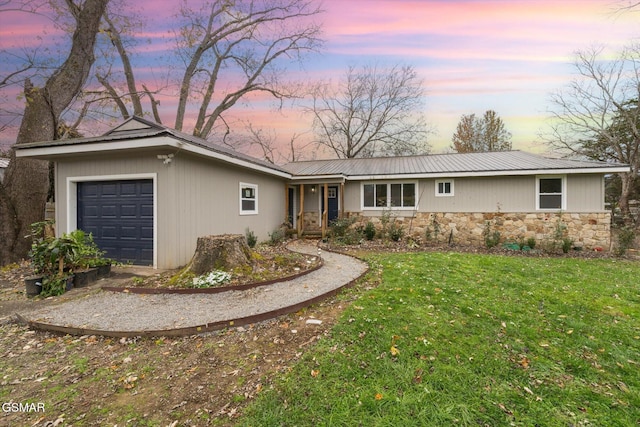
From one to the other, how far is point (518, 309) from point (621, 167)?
8923 mm

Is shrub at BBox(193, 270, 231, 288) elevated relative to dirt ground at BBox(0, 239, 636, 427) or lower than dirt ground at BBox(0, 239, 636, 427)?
elevated

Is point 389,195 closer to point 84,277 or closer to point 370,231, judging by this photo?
point 370,231

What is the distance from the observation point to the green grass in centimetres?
213

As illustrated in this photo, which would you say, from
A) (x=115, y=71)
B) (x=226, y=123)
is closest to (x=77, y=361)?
(x=115, y=71)

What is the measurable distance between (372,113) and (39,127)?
804 inches

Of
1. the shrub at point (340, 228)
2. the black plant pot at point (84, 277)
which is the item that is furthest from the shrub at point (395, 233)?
the black plant pot at point (84, 277)

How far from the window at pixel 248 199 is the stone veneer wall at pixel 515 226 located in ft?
16.5

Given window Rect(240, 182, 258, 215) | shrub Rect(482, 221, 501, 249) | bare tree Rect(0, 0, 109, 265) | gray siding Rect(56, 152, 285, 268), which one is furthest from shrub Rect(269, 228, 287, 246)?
shrub Rect(482, 221, 501, 249)

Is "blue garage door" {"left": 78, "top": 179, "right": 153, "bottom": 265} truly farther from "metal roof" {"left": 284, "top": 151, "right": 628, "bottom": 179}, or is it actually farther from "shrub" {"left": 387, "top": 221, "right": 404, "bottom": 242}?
"shrub" {"left": 387, "top": 221, "right": 404, "bottom": 242}

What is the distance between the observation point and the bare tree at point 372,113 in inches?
878

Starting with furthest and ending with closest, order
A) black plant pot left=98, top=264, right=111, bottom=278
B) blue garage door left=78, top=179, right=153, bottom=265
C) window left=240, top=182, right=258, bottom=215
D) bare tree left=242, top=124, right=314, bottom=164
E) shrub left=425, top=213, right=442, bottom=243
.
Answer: bare tree left=242, top=124, right=314, bottom=164
shrub left=425, top=213, right=442, bottom=243
window left=240, top=182, right=258, bottom=215
blue garage door left=78, top=179, right=153, bottom=265
black plant pot left=98, top=264, right=111, bottom=278

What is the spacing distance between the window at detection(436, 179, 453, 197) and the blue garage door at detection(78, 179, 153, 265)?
9990 mm

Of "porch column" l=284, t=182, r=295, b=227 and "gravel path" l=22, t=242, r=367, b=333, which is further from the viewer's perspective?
"porch column" l=284, t=182, r=295, b=227

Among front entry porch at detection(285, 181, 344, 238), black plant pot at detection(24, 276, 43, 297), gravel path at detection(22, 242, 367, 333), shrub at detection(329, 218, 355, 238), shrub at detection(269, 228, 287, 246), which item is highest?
front entry porch at detection(285, 181, 344, 238)
